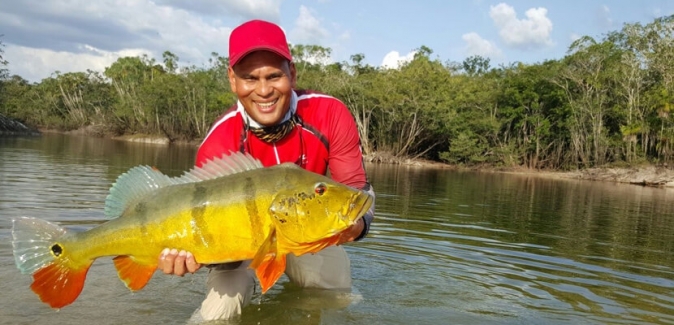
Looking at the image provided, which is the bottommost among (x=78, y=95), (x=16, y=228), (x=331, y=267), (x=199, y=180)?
(x=331, y=267)

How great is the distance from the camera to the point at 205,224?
308 centimetres

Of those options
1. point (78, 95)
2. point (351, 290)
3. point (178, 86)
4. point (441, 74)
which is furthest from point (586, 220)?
point (78, 95)

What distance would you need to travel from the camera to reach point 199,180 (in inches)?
132

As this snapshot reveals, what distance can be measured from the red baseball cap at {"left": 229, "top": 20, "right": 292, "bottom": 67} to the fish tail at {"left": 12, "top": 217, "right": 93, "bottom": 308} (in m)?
1.57

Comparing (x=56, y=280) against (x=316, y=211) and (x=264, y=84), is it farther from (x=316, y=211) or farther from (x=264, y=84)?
(x=264, y=84)

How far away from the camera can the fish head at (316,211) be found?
2.94 meters

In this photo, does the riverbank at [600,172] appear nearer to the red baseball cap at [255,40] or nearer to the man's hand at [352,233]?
the man's hand at [352,233]

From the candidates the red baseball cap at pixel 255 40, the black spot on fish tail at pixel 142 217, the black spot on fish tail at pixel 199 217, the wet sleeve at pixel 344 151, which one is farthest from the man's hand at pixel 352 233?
the red baseball cap at pixel 255 40

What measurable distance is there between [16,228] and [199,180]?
42.7 inches

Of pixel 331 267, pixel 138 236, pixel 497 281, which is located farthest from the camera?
pixel 497 281

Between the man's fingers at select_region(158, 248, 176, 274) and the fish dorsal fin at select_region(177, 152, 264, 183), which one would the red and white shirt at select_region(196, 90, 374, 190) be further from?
the man's fingers at select_region(158, 248, 176, 274)

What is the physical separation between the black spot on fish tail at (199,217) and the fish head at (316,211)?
15.2 inches

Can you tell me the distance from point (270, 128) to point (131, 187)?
119 centimetres

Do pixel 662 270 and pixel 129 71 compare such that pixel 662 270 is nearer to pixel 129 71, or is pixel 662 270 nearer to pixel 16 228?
pixel 16 228
